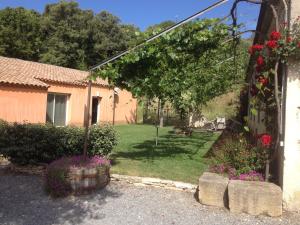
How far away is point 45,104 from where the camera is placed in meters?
18.4

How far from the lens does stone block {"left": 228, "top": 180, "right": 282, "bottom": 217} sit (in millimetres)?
5723

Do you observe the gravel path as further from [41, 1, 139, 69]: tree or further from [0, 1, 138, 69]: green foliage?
[41, 1, 139, 69]: tree

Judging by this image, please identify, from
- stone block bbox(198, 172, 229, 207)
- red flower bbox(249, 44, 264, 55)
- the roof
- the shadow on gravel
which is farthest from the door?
stone block bbox(198, 172, 229, 207)

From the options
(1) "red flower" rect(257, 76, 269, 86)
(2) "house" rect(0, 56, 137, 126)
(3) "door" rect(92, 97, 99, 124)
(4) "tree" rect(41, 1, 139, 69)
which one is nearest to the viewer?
(1) "red flower" rect(257, 76, 269, 86)

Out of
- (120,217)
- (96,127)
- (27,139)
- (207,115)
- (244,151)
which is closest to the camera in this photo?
(120,217)

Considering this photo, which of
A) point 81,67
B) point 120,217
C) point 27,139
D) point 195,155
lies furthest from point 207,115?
point 120,217

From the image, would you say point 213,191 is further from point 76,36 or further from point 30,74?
point 76,36

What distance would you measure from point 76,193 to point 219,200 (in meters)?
2.67

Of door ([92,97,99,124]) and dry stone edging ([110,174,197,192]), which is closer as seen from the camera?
→ dry stone edging ([110,174,197,192])

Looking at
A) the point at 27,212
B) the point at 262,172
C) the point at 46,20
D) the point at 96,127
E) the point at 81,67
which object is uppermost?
the point at 46,20

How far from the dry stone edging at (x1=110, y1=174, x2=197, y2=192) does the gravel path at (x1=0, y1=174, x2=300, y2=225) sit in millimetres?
147

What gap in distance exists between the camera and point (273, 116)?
682cm

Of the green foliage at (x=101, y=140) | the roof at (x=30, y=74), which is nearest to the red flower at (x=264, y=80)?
the green foliage at (x=101, y=140)

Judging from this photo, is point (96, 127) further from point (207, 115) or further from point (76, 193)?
point (207, 115)
